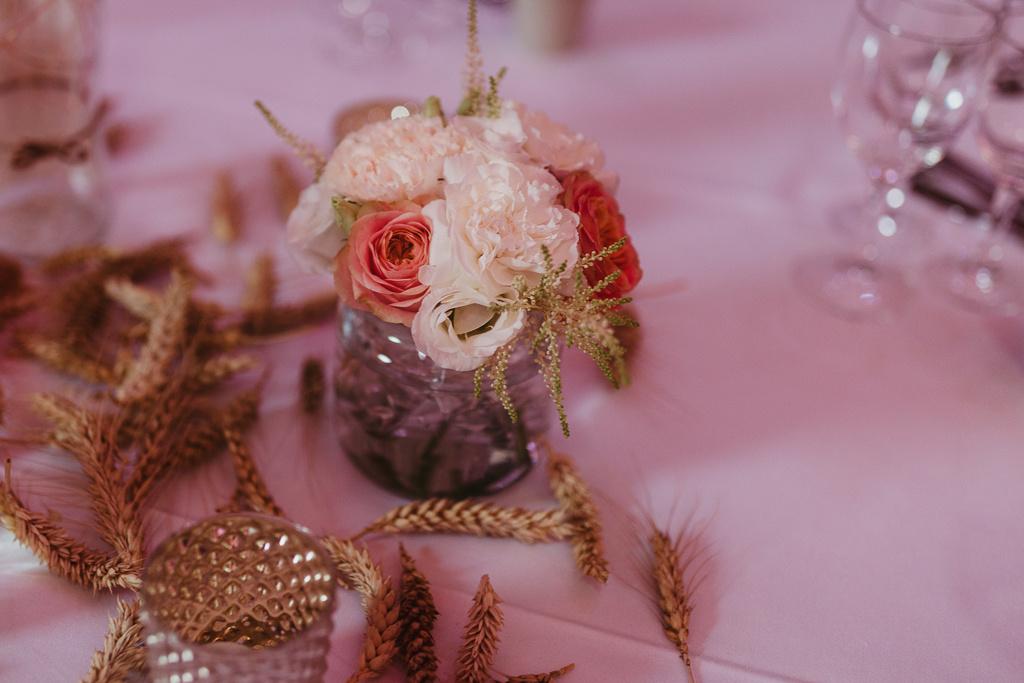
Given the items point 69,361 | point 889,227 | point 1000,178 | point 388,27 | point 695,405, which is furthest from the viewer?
point 388,27

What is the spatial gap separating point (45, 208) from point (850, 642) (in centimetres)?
102

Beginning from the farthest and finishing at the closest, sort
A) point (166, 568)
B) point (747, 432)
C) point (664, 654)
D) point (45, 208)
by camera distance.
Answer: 1. point (45, 208)
2. point (747, 432)
3. point (664, 654)
4. point (166, 568)

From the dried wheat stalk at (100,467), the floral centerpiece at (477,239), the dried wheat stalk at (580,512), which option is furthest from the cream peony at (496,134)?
the dried wheat stalk at (100,467)

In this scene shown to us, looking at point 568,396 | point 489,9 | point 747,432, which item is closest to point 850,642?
point 747,432

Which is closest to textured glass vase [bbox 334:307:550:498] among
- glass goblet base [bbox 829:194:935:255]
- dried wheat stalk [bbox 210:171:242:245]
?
dried wheat stalk [bbox 210:171:242:245]

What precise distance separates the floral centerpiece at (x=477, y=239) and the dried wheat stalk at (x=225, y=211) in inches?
16.3

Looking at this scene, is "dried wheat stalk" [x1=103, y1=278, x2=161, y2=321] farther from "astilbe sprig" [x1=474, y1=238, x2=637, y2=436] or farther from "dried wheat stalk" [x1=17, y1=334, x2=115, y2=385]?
"astilbe sprig" [x1=474, y1=238, x2=637, y2=436]

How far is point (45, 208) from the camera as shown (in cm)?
114

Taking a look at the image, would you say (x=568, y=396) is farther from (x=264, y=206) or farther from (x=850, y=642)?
(x=264, y=206)

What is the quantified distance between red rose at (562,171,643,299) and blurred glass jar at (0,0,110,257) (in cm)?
67

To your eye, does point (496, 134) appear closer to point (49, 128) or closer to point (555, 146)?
point (555, 146)

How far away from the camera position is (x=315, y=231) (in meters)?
0.75

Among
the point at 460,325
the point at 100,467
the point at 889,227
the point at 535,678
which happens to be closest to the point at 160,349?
the point at 100,467

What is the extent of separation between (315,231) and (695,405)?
1.57 ft
